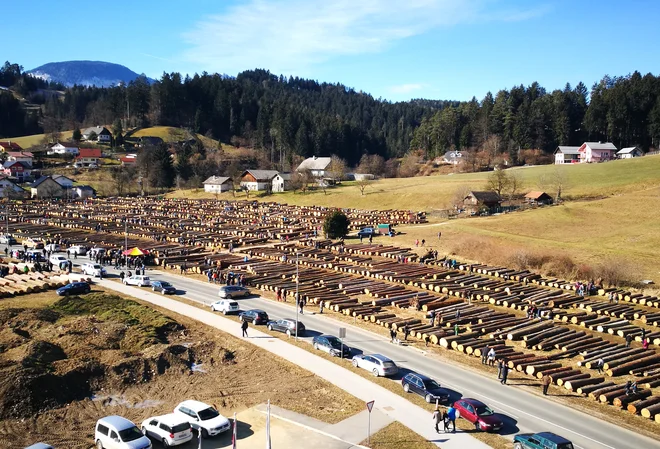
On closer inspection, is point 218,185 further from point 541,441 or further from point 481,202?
point 541,441

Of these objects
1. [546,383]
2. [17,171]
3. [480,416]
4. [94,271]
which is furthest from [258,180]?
[480,416]

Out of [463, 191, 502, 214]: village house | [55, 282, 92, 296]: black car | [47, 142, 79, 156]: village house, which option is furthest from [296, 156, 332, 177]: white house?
[55, 282, 92, 296]: black car

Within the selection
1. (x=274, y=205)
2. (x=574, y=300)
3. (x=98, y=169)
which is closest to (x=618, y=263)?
(x=574, y=300)

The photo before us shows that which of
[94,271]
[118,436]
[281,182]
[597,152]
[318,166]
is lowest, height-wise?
[94,271]

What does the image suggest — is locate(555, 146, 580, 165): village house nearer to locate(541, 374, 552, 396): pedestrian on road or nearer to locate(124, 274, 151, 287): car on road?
locate(124, 274, 151, 287): car on road

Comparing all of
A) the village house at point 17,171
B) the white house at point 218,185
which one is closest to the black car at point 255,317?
the white house at point 218,185

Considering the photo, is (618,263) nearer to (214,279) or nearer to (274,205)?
(214,279)
